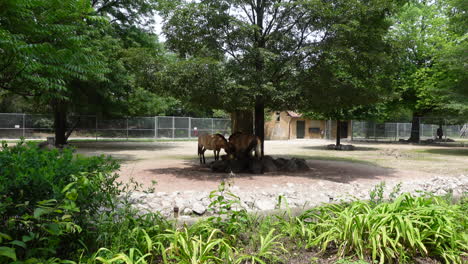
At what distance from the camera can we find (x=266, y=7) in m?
10.9

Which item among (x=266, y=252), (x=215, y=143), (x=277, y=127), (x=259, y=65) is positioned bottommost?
(x=266, y=252)

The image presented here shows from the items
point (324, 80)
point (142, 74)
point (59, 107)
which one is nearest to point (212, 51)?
point (142, 74)

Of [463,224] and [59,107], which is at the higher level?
[59,107]

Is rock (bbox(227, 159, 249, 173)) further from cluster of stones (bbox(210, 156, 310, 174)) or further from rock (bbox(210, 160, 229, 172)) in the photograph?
rock (bbox(210, 160, 229, 172))

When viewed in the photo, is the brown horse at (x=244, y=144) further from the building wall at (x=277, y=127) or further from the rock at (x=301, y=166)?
the building wall at (x=277, y=127)

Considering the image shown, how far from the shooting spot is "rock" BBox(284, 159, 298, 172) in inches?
437

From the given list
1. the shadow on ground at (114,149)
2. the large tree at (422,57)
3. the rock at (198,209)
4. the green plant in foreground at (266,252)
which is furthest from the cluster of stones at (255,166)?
the large tree at (422,57)

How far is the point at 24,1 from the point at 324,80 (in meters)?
7.75

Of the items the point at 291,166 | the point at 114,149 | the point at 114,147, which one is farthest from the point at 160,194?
the point at 114,147

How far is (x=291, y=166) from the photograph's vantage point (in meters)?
11.3

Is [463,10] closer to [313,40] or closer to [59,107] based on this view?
[313,40]

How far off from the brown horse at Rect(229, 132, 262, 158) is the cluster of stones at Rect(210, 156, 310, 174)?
237 mm

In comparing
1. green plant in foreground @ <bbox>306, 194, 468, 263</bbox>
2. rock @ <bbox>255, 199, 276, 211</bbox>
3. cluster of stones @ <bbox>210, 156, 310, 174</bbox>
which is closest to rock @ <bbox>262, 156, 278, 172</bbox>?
cluster of stones @ <bbox>210, 156, 310, 174</bbox>

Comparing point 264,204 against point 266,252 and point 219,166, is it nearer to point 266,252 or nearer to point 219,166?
point 266,252
